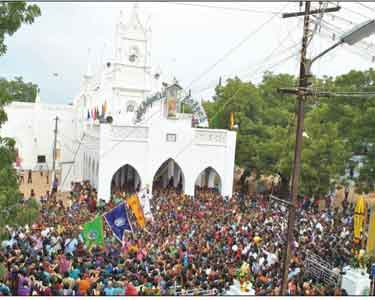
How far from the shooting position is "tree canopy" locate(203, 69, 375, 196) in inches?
845

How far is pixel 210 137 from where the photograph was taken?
2294 centimetres

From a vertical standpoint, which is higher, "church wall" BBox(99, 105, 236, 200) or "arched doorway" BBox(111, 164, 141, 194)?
"church wall" BBox(99, 105, 236, 200)

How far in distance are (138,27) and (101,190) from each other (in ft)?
56.3

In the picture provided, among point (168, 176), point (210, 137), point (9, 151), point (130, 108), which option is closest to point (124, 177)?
point (168, 176)

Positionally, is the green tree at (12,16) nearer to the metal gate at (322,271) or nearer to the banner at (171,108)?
the metal gate at (322,271)

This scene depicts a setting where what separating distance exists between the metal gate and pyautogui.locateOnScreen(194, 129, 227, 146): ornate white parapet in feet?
39.1

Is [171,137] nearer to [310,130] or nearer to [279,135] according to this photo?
[279,135]

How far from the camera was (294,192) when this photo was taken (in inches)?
288

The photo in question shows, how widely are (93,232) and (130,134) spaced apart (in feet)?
36.8

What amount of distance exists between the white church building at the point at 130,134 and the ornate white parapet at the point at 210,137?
0.18ft

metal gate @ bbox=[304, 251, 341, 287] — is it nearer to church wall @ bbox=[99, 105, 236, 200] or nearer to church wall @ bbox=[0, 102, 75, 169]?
church wall @ bbox=[99, 105, 236, 200]

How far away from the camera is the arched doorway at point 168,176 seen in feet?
85.2

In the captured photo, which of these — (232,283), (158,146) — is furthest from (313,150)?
(232,283)

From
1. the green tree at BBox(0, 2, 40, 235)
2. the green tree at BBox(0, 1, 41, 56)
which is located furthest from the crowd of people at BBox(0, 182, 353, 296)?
the green tree at BBox(0, 1, 41, 56)
